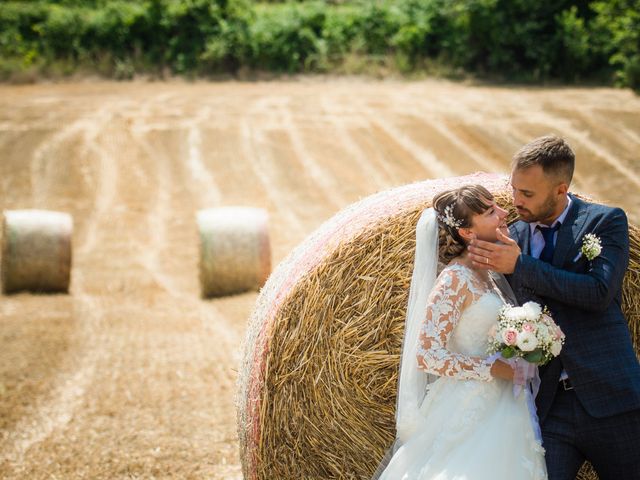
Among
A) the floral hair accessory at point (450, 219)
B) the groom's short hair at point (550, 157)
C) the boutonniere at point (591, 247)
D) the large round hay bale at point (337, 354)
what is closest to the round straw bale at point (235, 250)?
the large round hay bale at point (337, 354)

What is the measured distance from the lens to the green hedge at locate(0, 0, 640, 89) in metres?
20.2

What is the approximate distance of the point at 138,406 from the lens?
5824 millimetres

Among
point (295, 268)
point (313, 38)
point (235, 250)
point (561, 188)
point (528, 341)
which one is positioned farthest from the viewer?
point (313, 38)

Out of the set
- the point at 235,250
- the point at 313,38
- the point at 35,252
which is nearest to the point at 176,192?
the point at 35,252

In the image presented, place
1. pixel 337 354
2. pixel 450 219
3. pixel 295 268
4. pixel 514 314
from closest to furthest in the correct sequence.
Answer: pixel 514 314 → pixel 450 219 → pixel 337 354 → pixel 295 268

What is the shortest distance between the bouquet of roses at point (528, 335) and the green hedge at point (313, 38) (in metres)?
17.9

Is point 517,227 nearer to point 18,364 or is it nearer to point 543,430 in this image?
point 543,430

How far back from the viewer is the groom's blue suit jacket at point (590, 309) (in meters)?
3.11

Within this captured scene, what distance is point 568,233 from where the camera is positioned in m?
3.29

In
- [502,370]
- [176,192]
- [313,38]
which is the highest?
[502,370]

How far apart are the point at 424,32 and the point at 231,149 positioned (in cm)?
879

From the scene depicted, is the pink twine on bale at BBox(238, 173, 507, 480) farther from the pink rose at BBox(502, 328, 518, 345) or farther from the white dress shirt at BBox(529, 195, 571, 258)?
the pink rose at BBox(502, 328, 518, 345)

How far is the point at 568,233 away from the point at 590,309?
358mm

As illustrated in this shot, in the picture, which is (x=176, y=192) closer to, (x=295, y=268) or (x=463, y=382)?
(x=295, y=268)
